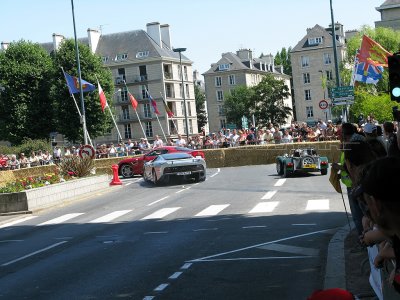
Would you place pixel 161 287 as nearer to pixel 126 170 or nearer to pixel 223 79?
pixel 126 170

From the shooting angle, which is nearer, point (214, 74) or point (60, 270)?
point (60, 270)

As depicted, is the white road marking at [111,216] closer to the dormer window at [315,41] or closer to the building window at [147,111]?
the building window at [147,111]

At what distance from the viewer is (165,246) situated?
13555mm

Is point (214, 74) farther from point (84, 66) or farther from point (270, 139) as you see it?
point (270, 139)

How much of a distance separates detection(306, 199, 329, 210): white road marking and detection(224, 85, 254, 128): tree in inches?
3875

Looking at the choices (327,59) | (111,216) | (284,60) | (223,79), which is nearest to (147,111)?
(223,79)

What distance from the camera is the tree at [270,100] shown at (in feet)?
379

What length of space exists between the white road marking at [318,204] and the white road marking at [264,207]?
36.4 inches

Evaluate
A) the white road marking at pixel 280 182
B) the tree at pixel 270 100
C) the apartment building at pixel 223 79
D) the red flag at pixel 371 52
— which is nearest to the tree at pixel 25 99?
the tree at pixel 270 100

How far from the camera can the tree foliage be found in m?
116

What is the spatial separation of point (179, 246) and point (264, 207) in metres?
6.50

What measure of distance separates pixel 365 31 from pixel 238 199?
6876 centimetres

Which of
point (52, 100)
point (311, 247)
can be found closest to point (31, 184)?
point (311, 247)

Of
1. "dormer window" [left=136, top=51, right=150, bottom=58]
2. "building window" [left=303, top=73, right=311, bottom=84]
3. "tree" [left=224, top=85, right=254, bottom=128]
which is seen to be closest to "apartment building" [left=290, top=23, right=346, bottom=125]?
"building window" [left=303, top=73, right=311, bottom=84]
